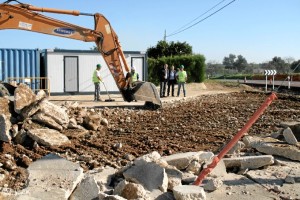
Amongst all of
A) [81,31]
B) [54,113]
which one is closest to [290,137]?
[54,113]

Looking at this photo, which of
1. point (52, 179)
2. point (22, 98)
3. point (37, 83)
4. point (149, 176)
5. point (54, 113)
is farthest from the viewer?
point (37, 83)

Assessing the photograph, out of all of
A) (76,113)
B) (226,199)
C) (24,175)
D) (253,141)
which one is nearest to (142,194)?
(226,199)

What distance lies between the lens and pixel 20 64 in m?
21.3

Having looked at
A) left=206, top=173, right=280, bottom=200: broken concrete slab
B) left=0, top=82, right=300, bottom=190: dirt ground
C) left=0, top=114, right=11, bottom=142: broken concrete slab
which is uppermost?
left=0, top=114, right=11, bottom=142: broken concrete slab

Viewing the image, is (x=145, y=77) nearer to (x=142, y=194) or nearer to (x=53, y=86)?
(x=53, y=86)

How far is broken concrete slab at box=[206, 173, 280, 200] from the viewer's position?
18.4 feet

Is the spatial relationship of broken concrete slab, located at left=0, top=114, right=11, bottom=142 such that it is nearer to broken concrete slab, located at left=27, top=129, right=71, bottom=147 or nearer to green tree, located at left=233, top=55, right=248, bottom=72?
broken concrete slab, located at left=27, top=129, right=71, bottom=147

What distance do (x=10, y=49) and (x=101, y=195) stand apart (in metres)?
17.8

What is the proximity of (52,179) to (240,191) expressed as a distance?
2540 mm

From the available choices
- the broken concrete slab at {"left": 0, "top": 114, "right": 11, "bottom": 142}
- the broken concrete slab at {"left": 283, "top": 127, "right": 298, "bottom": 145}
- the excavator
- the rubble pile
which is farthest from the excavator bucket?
the broken concrete slab at {"left": 283, "top": 127, "right": 298, "bottom": 145}

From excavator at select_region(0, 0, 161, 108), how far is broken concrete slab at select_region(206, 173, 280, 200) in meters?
7.21

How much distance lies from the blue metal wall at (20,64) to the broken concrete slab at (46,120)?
1277cm

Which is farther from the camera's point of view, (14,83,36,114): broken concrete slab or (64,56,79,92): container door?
(64,56,79,92): container door

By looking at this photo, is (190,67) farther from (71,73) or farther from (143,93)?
(143,93)
